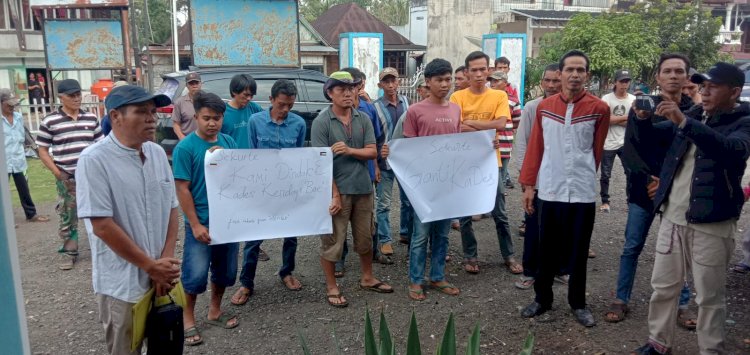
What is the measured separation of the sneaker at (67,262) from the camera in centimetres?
548

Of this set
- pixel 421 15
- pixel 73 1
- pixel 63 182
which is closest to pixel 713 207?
pixel 63 182

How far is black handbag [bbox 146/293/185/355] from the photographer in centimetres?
277

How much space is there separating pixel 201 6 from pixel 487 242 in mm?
8002

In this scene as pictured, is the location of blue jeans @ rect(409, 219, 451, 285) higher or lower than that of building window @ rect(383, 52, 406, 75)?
lower

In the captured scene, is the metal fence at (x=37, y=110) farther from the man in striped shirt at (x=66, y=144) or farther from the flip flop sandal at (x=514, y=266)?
the flip flop sandal at (x=514, y=266)

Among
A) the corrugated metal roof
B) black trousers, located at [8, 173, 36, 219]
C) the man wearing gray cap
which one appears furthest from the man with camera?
the corrugated metal roof

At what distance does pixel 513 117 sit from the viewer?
6.91 metres

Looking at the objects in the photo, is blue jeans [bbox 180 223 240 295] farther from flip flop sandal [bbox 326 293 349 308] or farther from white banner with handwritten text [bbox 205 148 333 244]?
flip flop sandal [bbox 326 293 349 308]

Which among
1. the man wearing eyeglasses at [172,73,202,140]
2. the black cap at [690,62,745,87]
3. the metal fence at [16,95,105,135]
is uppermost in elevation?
the black cap at [690,62,745,87]

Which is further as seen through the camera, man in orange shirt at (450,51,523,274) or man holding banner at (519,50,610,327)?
man in orange shirt at (450,51,523,274)

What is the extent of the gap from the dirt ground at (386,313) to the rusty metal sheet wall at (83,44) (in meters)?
7.07

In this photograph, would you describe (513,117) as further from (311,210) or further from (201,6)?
(201,6)

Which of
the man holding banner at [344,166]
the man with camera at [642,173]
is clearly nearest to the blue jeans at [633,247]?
the man with camera at [642,173]

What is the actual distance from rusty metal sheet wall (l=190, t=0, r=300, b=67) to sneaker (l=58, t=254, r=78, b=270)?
6.48 meters
